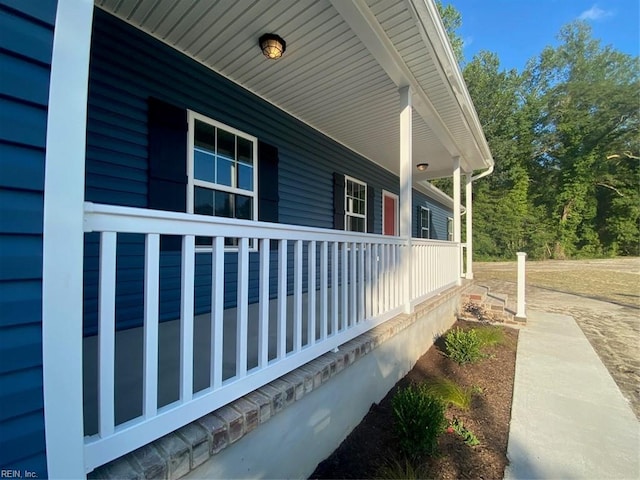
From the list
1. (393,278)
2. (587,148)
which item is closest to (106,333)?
(393,278)

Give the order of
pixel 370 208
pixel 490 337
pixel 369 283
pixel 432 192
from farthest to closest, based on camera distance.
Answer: pixel 432 192, pixel 370 208, pixel 490 337, pixel 369 283

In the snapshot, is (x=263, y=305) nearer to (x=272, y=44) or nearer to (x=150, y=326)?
(x=150, y=326)

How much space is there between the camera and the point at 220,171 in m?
3.47

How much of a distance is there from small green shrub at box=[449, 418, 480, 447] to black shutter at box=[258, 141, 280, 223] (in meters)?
2.78

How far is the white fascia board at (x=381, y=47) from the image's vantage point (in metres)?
2.30

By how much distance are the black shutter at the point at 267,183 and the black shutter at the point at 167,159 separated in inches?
40.2

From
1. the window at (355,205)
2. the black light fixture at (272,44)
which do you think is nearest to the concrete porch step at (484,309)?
the window at (355,205)

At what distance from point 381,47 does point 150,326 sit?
2741 mm

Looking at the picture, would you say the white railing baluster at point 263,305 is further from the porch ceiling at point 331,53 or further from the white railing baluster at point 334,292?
the porch ceiling at point 331,53

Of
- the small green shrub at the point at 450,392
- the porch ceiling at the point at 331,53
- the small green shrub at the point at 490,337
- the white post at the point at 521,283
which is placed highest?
the porch ceiling at the point at 331,53

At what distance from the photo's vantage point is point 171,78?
9.83 feet

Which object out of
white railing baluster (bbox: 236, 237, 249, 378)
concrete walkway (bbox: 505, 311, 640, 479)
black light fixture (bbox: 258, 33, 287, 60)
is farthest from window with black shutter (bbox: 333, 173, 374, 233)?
white railing baluster (bbox: 236, 237, 249, 378)

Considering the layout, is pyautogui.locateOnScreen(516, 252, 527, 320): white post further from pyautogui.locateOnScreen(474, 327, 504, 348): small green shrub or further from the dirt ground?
pyautogui.locateOnScreen(474, 327, 504, 348): small green shrub

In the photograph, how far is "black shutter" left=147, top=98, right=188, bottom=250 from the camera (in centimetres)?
282
